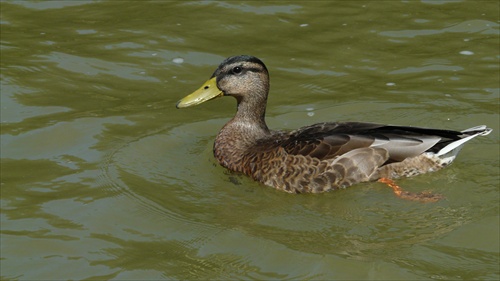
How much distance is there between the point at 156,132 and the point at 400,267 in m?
3.93

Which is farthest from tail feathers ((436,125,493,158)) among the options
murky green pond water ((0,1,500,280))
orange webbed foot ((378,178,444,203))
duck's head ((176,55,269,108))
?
duck's head ((176,55,269,108))

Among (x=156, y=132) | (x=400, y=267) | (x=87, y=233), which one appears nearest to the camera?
(x=400, y=267)

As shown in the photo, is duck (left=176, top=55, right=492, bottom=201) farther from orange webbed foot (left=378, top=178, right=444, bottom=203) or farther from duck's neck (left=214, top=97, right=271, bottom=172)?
duck's neck (left=214, top=97, right=271, bottom=172)

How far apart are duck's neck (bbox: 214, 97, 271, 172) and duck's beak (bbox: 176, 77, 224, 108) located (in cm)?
33

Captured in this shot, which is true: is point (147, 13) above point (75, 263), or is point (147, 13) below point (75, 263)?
above

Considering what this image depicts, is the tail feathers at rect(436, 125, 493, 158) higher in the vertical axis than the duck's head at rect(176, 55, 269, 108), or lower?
lower

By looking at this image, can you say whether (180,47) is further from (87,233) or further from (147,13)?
(87,233)

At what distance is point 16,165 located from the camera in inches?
391

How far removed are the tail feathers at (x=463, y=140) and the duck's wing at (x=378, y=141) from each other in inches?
2.2

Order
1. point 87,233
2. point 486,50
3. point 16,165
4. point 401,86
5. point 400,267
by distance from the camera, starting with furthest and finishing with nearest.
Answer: point 486,50, point 401,86, point 16,165, point 87,233, point 400,267

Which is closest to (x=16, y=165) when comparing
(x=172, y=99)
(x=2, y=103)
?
(x=2, y=103)

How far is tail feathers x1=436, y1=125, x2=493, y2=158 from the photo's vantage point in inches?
358

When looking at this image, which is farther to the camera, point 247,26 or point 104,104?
point 247,26

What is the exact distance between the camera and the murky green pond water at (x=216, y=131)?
26.4 ft
